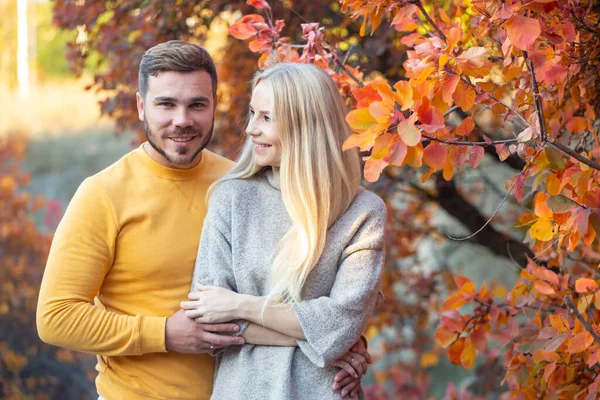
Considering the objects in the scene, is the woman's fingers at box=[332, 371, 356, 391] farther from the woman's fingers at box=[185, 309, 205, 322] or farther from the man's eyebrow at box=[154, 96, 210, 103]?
the man's eyebrow at box=[154, 96, 210, 103]

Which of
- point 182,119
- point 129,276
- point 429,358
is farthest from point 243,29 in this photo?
point 429,358

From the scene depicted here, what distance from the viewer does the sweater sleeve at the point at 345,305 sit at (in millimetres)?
2219

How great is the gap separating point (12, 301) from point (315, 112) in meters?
4.82

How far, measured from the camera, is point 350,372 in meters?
2.31

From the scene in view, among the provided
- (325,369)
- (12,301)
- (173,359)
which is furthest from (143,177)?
(12,301)

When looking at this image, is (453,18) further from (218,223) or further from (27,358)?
(27,358)

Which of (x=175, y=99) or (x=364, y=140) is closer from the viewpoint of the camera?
(x=364, y=140)

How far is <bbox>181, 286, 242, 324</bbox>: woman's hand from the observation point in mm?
2260

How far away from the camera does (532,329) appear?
8.64 feet

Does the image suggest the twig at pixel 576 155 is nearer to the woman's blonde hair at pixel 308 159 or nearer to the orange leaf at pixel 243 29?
the woman's blonde hair at pixel 308 159

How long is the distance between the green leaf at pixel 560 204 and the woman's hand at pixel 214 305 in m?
0.87

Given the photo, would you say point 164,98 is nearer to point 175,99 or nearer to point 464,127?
point 175,99

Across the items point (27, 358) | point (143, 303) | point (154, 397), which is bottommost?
point (27, 358)

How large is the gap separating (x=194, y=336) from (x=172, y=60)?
2.69ft
